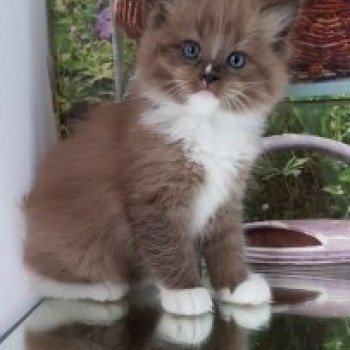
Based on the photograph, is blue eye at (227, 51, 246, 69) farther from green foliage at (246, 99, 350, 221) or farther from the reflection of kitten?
green foliage at (246, 99, 350, 221)

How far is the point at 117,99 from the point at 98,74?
6cm

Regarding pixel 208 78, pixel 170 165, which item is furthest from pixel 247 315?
pixel 208 78

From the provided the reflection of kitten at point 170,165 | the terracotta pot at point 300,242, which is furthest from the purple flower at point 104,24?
the terracotta pot at point 300,242

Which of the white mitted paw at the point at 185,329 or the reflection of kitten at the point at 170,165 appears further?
the reflection of kitten at the point at 170,165

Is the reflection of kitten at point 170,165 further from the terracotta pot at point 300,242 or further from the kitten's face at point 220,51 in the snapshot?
the terracotta pot at point 300,242

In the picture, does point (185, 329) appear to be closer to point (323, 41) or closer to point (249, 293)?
point (249, 293)

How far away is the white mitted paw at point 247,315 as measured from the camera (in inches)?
45.0

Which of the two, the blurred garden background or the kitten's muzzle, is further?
the blurred garden background

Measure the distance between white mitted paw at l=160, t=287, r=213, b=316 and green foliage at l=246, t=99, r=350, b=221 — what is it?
364 mm

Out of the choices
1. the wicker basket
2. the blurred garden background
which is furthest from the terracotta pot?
the wicker basket

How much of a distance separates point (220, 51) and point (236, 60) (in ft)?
0.11

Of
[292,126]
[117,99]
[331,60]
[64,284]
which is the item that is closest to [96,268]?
[64,284]

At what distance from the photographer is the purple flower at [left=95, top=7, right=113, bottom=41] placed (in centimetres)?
145

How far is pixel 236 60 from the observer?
1.17m
